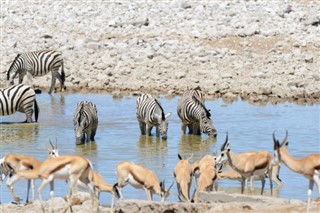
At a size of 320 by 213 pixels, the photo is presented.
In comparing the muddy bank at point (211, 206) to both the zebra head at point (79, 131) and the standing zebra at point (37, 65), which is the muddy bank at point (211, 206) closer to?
the zebra head at point (79, 131)

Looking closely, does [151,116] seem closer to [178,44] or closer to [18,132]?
[18,132]

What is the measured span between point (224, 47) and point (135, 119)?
7850 millimetres

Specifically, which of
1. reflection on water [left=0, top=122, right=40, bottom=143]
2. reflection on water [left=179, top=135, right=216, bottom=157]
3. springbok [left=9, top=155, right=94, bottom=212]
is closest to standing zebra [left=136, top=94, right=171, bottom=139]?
reflection on water [left=179, top=135, right=216, bottom=157]

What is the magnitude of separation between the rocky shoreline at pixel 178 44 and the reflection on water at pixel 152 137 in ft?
4.91

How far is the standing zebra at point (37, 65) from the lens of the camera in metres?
25.3

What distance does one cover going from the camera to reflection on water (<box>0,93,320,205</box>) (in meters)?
14.2

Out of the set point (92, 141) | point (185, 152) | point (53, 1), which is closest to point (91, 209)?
point (185, 152)

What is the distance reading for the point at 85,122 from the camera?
59.3ft

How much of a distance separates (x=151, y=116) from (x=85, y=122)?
53.6 inches

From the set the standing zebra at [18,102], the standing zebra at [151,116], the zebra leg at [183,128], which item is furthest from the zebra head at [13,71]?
the zebra leg at [183,128]

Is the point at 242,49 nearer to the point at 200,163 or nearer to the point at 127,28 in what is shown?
the point at 127,28

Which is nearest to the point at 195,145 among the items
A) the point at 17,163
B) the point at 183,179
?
the point at 183,179

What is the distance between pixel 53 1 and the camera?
34000mm

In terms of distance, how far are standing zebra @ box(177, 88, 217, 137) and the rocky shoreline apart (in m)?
3.94
